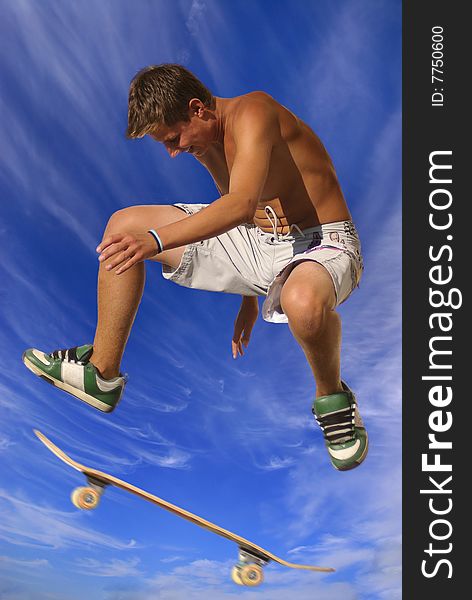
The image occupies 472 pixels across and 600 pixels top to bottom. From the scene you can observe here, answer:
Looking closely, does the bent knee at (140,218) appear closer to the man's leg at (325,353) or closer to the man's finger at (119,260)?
the man's leg at (325,353)

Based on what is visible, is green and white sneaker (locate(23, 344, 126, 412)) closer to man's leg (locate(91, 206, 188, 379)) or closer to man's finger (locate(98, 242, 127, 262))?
man's leg (locate(91, 206, 188, 379))

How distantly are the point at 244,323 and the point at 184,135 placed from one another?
1.45 meters

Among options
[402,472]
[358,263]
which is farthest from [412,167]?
[402,472]

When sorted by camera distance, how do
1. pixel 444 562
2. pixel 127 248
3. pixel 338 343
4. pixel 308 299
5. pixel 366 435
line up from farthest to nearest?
pixel 444 562 < pixel 366 435 < pixel 338 343 < pixel 308 299 < pixel 127 248

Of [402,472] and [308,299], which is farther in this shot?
[402,472]

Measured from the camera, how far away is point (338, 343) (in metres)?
4.16

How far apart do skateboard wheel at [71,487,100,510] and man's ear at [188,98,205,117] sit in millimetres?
2452

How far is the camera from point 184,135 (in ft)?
14.3

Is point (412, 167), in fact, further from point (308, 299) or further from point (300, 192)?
point (308, 299)

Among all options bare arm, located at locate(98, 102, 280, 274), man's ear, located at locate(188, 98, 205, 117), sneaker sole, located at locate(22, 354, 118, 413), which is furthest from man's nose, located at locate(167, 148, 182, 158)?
sneaker sole, located at locate(22, 354, 118, 413)

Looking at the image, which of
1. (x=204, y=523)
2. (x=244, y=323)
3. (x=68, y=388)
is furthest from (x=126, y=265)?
(x=204, y=523)

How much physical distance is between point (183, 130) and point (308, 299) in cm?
125

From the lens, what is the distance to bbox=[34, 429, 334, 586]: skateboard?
16.4 ft

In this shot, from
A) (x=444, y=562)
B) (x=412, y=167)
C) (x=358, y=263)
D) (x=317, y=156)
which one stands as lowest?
(x=444, y=562)
